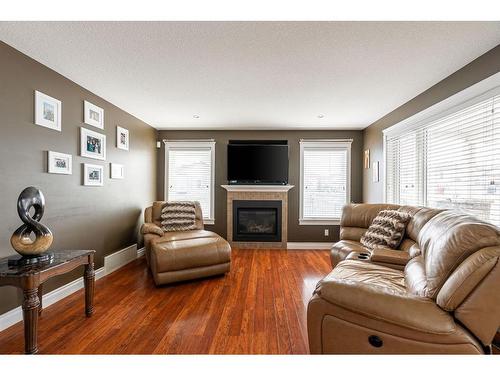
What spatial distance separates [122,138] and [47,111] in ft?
4.43

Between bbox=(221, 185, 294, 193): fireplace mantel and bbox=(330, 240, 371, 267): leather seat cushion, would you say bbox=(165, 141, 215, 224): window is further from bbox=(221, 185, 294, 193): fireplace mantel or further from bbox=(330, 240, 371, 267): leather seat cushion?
bbox=(330, 240, 371, 267): leather seat cushion

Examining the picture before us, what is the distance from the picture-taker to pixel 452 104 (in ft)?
8.64

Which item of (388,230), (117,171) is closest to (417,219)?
(388,230)

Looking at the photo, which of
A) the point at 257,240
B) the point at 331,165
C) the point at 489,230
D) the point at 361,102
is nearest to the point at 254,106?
the point at 361,102

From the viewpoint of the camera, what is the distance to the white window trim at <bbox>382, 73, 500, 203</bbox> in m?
2.16

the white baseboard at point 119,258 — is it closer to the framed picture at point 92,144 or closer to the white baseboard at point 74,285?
the white baseboard at point 74,285

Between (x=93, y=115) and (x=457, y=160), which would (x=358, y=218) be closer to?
(x=457, y=160)

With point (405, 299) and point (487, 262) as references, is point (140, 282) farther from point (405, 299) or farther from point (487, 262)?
point (487, 262)

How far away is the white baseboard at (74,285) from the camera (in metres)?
2.13

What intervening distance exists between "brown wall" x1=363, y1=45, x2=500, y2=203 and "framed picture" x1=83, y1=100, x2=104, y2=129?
13.3 feet

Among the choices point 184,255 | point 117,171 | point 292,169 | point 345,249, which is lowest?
point 184,255

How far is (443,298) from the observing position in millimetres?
1251

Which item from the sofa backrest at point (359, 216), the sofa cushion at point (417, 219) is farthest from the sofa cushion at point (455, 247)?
the sofa backrest at point (359, 216)

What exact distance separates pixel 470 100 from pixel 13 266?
4.10m
